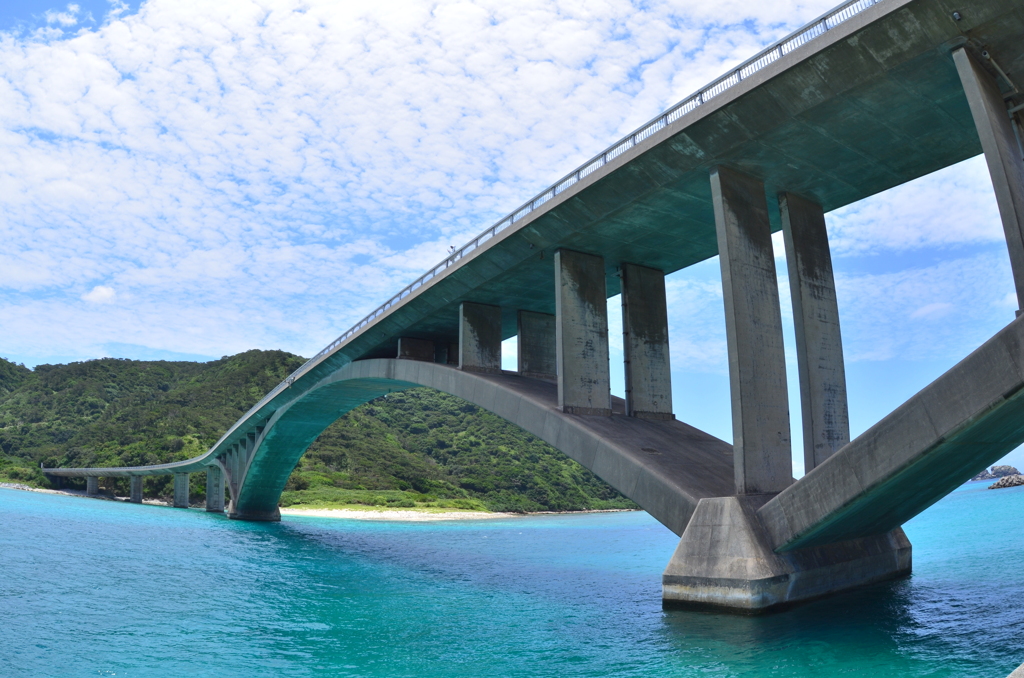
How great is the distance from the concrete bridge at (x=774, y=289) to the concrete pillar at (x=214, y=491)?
55.8m

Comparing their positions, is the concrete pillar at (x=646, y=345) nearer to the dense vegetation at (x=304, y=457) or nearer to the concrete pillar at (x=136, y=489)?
the dense vegetation at (x=304, y=457)

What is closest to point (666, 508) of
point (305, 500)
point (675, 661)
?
point (675, 661)

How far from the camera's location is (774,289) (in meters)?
19.5

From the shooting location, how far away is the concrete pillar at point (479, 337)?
31141mm

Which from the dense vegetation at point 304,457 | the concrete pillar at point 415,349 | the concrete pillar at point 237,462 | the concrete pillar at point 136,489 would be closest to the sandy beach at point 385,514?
the dense vegetation at point 304,457

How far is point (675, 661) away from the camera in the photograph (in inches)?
491

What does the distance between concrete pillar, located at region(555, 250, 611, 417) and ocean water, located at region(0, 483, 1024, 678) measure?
20.6 feet

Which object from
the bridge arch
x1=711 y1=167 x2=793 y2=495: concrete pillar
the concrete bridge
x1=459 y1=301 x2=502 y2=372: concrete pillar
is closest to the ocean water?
the concrete bridge

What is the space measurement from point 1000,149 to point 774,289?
6520 mm

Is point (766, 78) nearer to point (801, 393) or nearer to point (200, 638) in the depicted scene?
point (801, 393)

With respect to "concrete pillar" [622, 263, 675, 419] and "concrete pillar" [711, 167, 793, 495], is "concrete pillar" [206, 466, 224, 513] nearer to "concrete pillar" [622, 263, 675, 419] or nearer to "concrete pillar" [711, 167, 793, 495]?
"concrete pillar" [622, 263, 675, 419]

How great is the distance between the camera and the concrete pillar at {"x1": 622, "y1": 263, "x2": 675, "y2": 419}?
25594 millimetres

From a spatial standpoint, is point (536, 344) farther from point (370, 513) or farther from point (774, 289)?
point (370, 513)

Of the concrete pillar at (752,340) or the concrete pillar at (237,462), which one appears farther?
the concrete pillar at (237,462)
